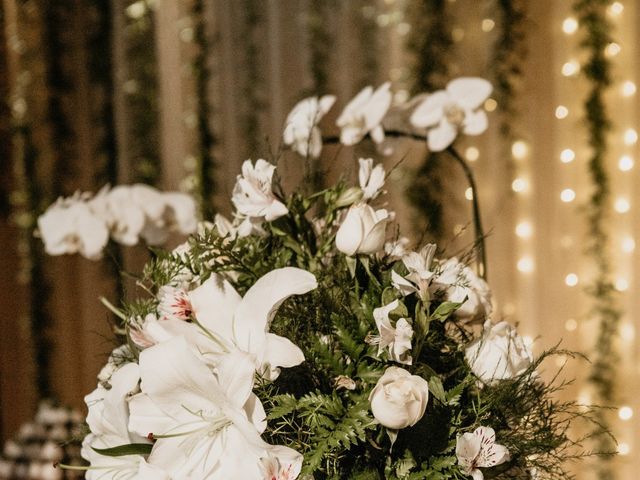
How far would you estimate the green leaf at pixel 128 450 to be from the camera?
53 cm

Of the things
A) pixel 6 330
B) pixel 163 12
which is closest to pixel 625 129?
pixel 163 12

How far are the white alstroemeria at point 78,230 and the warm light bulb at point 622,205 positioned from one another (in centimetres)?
183

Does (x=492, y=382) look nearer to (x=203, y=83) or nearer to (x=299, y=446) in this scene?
(x=299, y=446)

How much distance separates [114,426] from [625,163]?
2.09 metres

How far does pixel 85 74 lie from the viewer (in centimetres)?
271

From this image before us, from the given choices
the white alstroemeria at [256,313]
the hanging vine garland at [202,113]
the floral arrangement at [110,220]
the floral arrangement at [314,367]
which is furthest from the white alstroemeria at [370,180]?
the hanging vine garland at [202,113]

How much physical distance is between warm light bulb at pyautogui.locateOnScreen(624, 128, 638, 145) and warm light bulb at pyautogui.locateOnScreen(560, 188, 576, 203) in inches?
9.3

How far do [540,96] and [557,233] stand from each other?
0.49 metres

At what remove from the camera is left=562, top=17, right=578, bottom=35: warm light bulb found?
2.28 metres

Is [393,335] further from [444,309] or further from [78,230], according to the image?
[78,230]

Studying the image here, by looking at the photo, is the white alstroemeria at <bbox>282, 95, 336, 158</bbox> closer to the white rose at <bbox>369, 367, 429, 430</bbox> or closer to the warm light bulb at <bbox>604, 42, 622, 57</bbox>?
the white rose at <bbox>369, 367, 429, 430</bbox>

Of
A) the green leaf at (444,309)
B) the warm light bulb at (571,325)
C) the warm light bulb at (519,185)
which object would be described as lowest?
the warm light bulb at (571,325)

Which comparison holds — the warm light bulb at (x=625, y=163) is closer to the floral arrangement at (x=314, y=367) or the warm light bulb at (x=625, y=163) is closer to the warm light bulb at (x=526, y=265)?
the warm light bulb at (x=526, y=265)

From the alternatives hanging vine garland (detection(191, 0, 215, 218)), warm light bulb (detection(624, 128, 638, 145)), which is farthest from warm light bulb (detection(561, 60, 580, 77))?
hanging vine garland (detection(191, 0, 215, 218))
